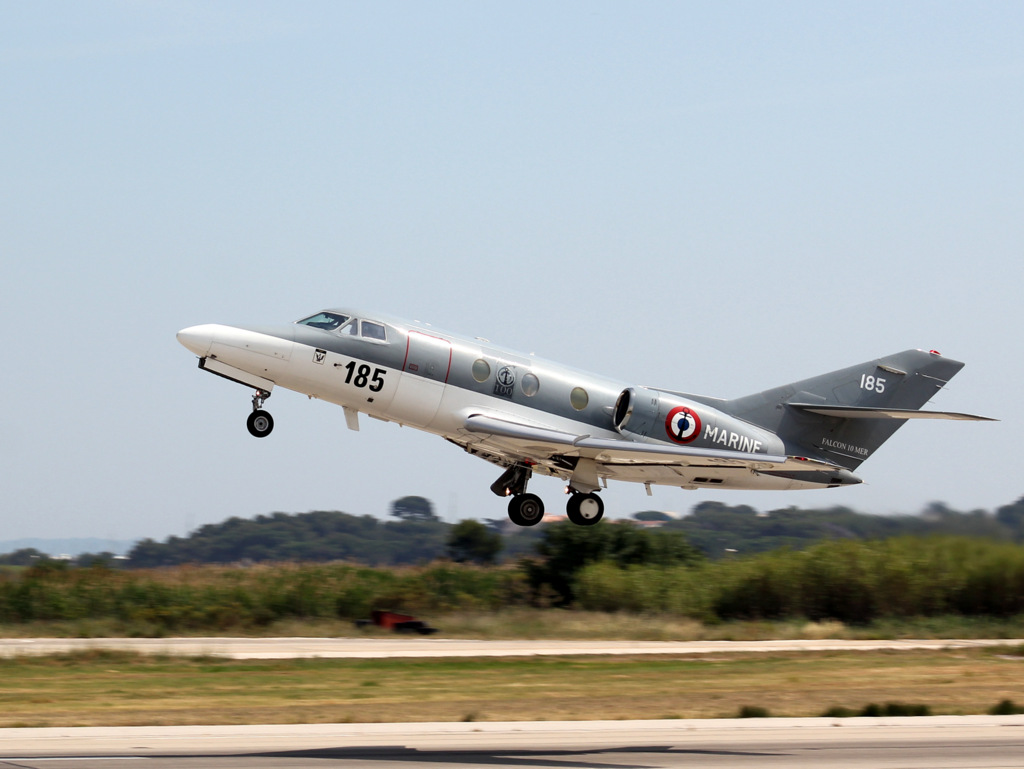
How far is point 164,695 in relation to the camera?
20703 mm

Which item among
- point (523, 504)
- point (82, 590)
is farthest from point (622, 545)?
point (82, 590)

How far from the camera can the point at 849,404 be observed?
30188mm

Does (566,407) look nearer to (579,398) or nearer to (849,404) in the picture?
(579,398)

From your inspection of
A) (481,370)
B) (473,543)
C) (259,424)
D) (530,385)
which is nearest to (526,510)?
(530,385)

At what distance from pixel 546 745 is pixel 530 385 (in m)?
12.0

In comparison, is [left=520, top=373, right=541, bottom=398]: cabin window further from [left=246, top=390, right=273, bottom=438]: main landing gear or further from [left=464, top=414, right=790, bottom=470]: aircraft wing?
[left=246, top=390, right=273, bottom=438]: main landing gear

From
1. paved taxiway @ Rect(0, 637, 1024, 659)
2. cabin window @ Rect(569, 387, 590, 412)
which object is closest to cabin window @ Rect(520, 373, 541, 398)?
cabin window @ Rect(569, 387, 590, 412)

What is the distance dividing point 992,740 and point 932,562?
920 inches

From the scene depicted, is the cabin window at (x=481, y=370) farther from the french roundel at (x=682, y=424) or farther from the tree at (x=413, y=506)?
the tree at (x=413, y=506)

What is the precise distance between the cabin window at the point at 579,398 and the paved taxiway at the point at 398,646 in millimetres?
6274

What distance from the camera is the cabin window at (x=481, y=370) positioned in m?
25.7

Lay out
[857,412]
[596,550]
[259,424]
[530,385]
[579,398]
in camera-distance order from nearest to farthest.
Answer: [259,424], [530,385], [579,398], [857,412], [596,550]

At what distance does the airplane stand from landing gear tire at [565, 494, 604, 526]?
30 mm

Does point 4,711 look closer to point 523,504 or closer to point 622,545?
point 523,504
